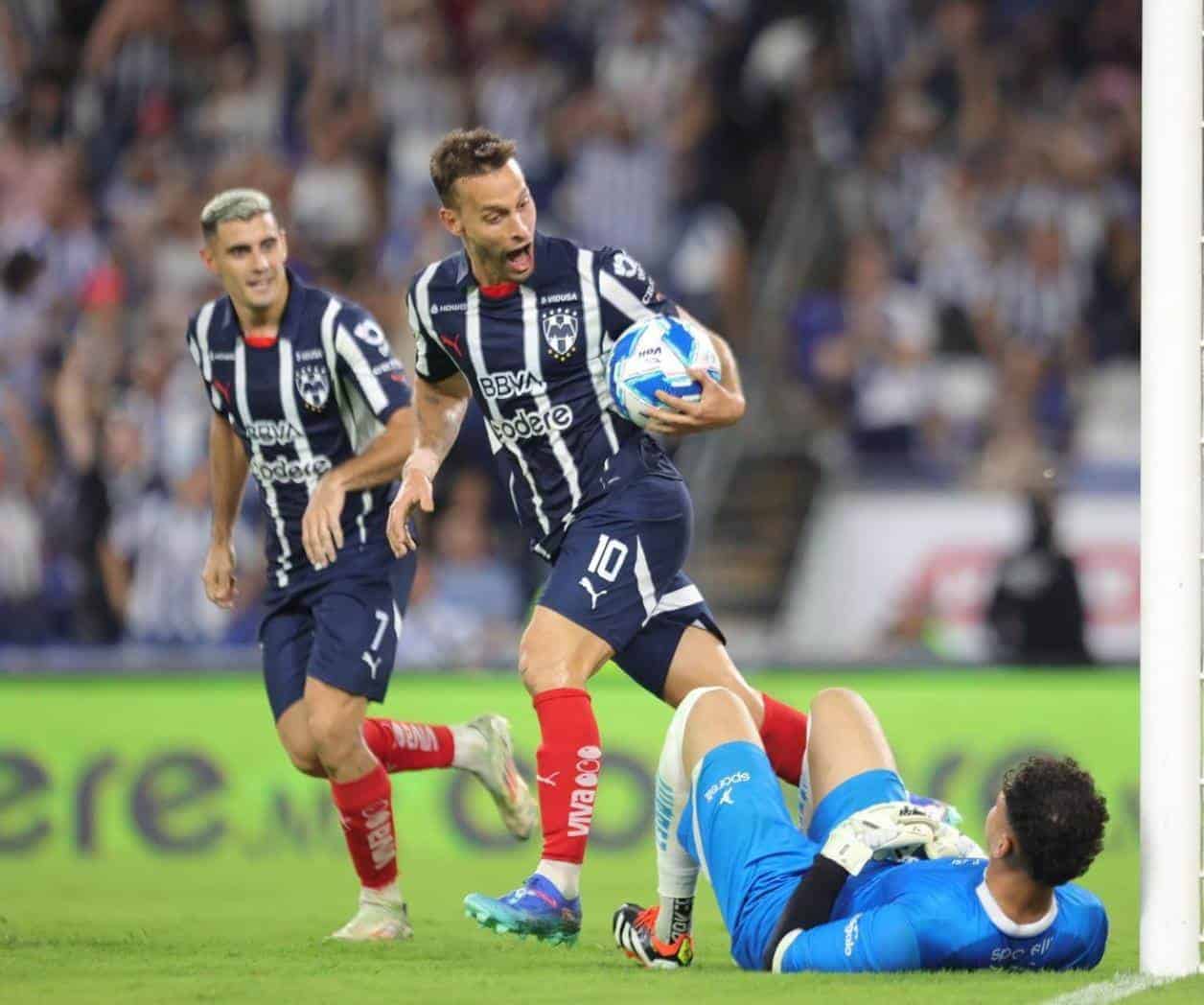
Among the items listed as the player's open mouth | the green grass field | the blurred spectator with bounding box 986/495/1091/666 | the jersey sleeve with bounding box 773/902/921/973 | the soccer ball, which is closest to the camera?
the jersey sleeve with bounding box 773/902/921/973

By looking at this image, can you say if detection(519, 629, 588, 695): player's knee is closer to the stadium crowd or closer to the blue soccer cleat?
the blue soccer cleat

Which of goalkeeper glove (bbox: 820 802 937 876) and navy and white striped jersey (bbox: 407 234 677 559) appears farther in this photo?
navy and white striped jersey (bbox: 407 234 677 559)

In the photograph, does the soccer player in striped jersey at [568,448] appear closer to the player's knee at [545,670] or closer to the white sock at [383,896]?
the player's knee at [545,670]

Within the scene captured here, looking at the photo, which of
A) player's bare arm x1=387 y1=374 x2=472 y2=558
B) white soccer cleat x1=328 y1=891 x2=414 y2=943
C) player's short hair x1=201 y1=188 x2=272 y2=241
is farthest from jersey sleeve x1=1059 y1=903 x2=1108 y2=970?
player's short hair x1=201 y1=188 x2=272 y2=241

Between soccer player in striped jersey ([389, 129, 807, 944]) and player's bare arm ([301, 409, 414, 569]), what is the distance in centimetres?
33

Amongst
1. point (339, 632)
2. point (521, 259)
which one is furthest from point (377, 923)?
point (521, 259)

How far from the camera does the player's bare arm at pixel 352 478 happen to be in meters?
6.53

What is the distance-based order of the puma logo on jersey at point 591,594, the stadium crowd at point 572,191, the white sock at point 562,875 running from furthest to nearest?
the stadium crowd at point 572,191, the puma logo on jersey at point 591,594, the white sock at point 562,875

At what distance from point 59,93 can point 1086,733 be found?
8.08 m

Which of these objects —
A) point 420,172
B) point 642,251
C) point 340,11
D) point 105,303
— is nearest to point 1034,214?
point 642,251

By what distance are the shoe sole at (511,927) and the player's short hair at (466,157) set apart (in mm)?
2032

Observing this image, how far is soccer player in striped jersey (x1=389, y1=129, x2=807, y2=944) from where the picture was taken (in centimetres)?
589

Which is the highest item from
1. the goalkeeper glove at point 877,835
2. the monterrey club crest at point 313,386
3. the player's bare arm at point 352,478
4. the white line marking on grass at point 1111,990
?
the monterrey club crest at point 313,386

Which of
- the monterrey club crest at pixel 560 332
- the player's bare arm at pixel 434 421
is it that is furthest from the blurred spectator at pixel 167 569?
the monterrey club crest at pixel 560 332
